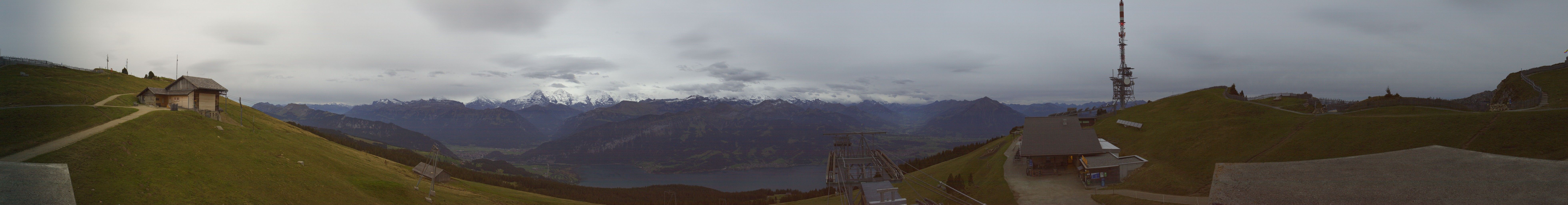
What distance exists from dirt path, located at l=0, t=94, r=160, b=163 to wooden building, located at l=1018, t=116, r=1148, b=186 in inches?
2674

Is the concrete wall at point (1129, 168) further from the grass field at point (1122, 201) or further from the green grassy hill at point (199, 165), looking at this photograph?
the green grassy hill at point (199, 165)

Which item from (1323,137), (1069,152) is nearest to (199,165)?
(1069,152)

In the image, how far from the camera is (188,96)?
190ft

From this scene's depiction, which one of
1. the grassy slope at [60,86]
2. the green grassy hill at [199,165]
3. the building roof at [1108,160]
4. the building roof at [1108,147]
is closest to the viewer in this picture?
the green grassy hill at [199,165]

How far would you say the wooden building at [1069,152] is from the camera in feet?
153

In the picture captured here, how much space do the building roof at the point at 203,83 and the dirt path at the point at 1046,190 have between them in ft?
269

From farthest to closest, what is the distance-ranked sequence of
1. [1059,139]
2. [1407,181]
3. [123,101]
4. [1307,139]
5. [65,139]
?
[123,101], [1059,139], [1307,139], [65,139], [1407,181]

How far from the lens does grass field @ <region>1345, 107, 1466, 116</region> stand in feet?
145

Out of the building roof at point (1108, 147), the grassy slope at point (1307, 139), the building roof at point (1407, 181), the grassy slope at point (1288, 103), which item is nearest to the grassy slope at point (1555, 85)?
the grassy slope at point (1307, 139)

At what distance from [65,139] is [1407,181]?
8079cm

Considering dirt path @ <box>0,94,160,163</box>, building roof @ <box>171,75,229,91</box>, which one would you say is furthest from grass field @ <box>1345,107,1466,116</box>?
building roof @ <box>171,75,229,91</box>

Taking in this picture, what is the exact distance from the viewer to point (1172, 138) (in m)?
54.9

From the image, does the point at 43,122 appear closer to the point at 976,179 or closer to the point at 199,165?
the point at 199,165

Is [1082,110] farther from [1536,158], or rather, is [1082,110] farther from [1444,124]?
[1536,158]
